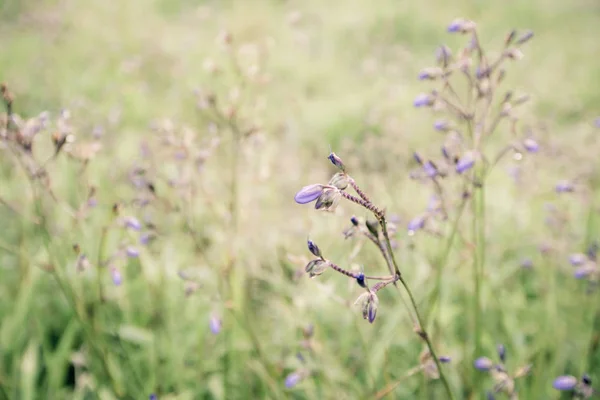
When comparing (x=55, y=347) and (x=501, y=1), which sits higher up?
(x=501, y=1)

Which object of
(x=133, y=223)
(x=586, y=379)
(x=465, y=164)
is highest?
(x=465, y=164)

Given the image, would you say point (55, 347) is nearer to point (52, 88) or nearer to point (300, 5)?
point (52, 88)

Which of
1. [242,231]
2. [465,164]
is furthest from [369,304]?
[242,231]

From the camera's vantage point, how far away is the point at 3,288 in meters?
3.12

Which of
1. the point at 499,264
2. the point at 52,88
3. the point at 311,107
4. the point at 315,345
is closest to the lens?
the point at 315,345

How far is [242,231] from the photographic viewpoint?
3.57m

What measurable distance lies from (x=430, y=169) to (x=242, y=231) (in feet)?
6.98

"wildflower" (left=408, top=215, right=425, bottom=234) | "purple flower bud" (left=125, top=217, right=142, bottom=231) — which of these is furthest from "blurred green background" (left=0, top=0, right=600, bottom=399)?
"wildflower" (left=408, top=215, right=425, bottom=234)

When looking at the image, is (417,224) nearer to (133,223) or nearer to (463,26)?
(463,26)

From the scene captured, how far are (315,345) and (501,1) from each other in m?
10.9

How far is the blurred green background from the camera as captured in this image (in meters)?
2.26

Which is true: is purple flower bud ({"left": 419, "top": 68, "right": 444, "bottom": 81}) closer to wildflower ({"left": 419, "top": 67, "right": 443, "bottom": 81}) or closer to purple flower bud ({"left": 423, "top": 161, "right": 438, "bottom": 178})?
wildflower ({"left": 419, "top": 67, "right": 443, "bottom": 81})

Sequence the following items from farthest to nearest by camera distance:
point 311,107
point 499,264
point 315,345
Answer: point 311,107, point 499,264, point 315,345

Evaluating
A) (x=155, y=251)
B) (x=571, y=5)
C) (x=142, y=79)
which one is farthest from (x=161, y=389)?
(x=571, y=5)
